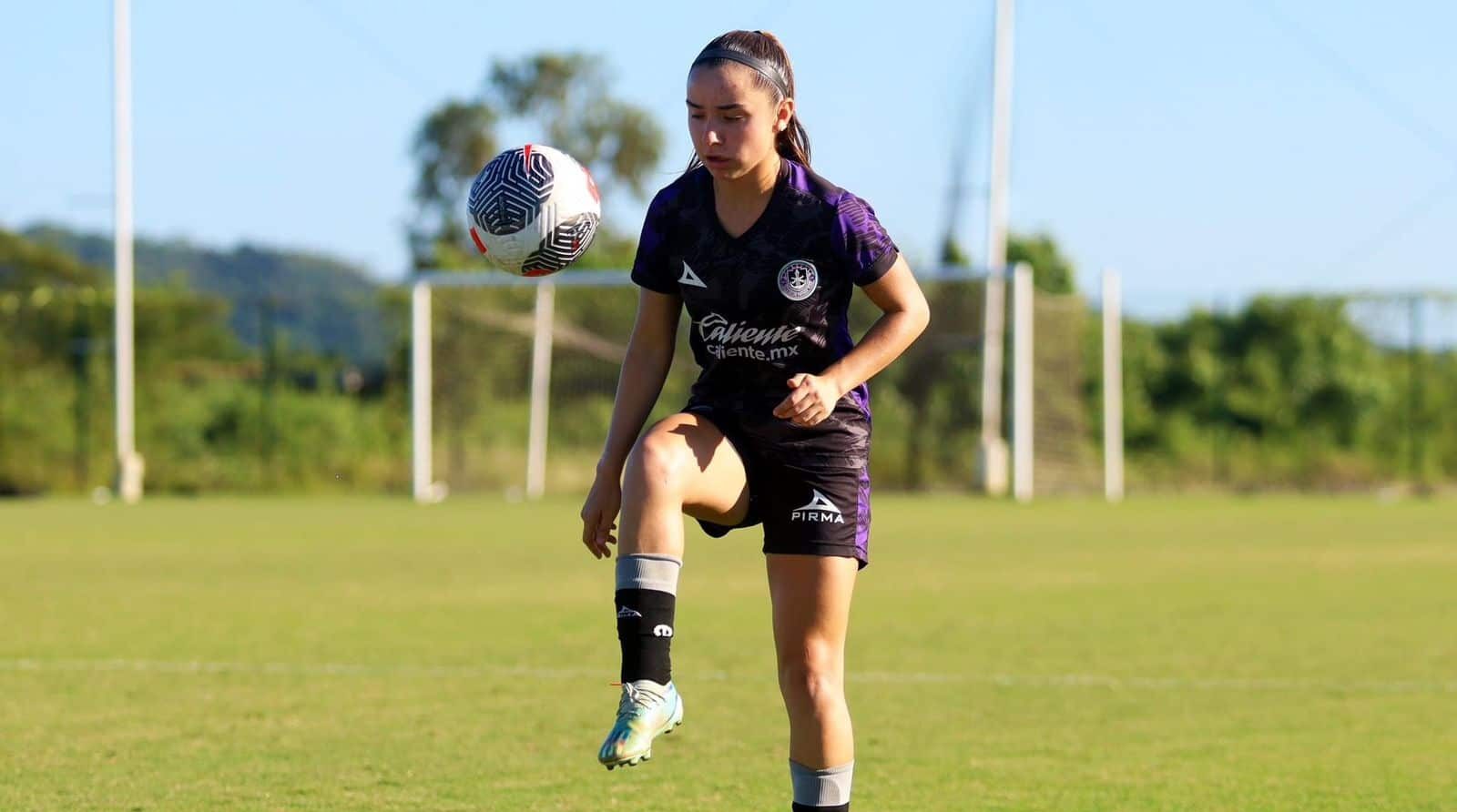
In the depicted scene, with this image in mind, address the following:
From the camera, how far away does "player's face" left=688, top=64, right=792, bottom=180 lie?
474cm

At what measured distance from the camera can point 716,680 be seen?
9.02 meters

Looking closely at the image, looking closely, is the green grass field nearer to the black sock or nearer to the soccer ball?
the black sock

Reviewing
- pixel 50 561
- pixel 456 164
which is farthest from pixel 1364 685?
pixel 456 164

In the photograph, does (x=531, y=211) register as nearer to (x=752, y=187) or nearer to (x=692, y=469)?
(x=752, y=187)

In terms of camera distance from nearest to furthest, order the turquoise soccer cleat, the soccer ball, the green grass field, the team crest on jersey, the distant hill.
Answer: the turquoise soccer cleat < the team crest on jersey < the soccer ball < the green grass field < the distant hill

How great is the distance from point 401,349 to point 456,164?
27.3 meters

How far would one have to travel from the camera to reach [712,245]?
4.91 meters

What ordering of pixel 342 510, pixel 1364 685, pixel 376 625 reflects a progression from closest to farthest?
pixel 1364 685
pixel 376 625
pixel 342 510

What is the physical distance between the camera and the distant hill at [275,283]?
3434 cm

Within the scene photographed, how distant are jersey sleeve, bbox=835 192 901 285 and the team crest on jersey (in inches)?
3.7

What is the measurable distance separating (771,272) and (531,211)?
0.81 meters

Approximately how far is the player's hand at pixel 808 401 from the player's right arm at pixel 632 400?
549 millimetres

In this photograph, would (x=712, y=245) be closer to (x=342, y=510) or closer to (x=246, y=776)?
(x=246, y=776)

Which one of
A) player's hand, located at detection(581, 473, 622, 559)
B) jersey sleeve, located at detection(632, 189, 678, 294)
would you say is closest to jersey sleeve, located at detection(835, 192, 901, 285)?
jersey sleeve, located at detection(632, 189, 678, 294)
